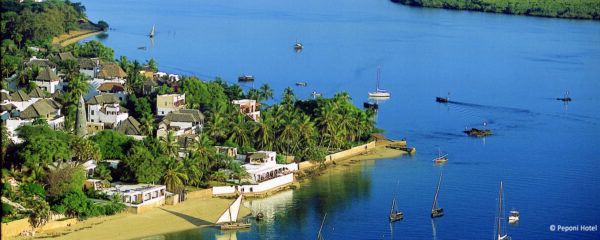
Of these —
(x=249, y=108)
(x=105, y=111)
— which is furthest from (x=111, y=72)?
(x=249, y=108)

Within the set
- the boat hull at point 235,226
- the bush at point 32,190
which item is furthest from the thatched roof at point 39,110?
the boat hull at point 235,226

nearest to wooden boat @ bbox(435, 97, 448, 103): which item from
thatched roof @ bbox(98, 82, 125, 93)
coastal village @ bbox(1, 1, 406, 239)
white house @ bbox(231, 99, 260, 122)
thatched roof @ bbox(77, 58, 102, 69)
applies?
coastal village @ bbox(1, 1, 406, 239)

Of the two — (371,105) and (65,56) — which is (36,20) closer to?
(65,56)

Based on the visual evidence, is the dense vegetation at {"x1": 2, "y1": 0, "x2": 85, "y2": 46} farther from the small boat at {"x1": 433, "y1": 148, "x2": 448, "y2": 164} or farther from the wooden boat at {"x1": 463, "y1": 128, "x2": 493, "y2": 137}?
the small boat at {"x1": 433, "y1": 148, "x2": 448, "y2": 164}

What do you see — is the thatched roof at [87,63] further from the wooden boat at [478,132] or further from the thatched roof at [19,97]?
the wooden boat at [478,132]

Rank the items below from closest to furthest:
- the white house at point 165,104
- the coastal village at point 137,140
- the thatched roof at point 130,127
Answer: the coastal village at point 137,140, the thatched roof at point 130,127, the white house at point 165,104

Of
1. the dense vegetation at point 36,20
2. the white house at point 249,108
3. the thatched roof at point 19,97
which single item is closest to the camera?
the thatched roof at point 19,97
